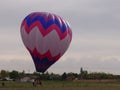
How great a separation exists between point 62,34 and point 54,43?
50.2 inches

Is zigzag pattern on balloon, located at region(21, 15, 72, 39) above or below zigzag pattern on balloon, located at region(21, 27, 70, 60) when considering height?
above

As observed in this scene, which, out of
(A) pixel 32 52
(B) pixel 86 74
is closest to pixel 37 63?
(A) pixel 32 52

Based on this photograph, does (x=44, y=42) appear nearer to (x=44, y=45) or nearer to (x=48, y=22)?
(x=44, y=45)

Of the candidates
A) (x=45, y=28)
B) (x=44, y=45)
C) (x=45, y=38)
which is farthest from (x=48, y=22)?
(x=44, y=45)

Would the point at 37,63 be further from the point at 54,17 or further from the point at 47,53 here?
the point at 54,17

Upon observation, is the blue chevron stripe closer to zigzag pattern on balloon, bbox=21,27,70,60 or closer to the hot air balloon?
the hot air balloon

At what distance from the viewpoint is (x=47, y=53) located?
148 feet

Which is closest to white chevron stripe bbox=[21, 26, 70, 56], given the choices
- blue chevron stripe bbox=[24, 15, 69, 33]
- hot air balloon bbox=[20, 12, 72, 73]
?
hot air balloon bbox=[20, 12, 72, 73]

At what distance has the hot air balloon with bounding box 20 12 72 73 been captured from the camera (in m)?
45.1

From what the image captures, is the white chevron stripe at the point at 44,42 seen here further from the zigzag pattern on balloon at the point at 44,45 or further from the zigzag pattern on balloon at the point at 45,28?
the zigzag pattern on balloon at the point at 45,28

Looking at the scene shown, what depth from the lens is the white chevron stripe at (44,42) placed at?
4494cm

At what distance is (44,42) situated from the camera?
45.1m

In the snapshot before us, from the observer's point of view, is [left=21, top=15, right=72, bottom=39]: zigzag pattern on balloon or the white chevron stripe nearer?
the white chevron stripe

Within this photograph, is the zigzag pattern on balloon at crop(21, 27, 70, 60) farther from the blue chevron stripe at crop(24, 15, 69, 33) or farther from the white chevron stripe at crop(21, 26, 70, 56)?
the blue chevron stripe at crop(24, 15, 69, 33)
